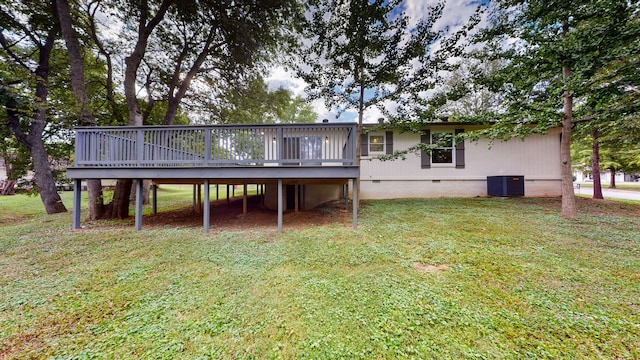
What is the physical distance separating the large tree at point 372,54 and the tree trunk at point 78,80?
666 cm

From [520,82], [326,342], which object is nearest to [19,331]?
[326,342]

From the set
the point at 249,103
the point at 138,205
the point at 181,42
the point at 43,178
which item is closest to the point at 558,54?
the point at 138,205

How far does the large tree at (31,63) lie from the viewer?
7172 mm

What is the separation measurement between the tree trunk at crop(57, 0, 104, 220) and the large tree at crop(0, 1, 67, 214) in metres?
1.54

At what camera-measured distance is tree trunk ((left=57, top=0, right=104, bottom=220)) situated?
623 cm

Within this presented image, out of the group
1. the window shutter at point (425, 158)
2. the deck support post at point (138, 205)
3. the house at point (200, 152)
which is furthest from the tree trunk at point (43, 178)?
the window shutter at point (425, 158)

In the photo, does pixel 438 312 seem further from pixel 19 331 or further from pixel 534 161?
pixel 534 161

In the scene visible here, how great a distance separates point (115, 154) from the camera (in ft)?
17.0

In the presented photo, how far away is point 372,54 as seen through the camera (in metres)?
7.26

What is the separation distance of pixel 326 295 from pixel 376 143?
25.9ft

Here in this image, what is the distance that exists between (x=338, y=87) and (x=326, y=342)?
25.6 feet

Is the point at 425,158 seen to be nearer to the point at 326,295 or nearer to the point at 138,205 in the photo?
the point at 326,295

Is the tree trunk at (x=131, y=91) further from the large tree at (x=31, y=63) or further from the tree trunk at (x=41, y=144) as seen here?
the tree trunk at (x=41, y=144)

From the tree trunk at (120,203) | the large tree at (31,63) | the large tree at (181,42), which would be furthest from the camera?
the large tree at (181,42)
